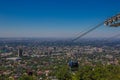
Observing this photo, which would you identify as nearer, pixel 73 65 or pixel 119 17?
pixel 119 17

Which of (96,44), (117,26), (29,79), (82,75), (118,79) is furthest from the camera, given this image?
(96,44)

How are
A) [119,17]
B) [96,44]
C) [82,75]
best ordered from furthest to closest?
[96,44] → [82,75] → [119,17]

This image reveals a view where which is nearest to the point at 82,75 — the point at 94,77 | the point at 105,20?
the point at 94,77

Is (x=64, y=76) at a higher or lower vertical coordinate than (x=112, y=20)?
lower

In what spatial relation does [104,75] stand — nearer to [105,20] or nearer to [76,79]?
[76,79]

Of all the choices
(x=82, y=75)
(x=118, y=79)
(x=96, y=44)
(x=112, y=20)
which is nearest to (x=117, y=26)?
(x=112, y=20)

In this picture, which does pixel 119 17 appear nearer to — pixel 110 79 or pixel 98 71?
pixel 110 79

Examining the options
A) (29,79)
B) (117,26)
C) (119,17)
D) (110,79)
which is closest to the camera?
(119,17)

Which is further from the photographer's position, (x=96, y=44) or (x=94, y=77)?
(x=96, y=44)

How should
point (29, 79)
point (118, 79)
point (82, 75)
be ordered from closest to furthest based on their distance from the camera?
1. point (118, 79)
2. point (82, 75)
3. point (29, 79)
